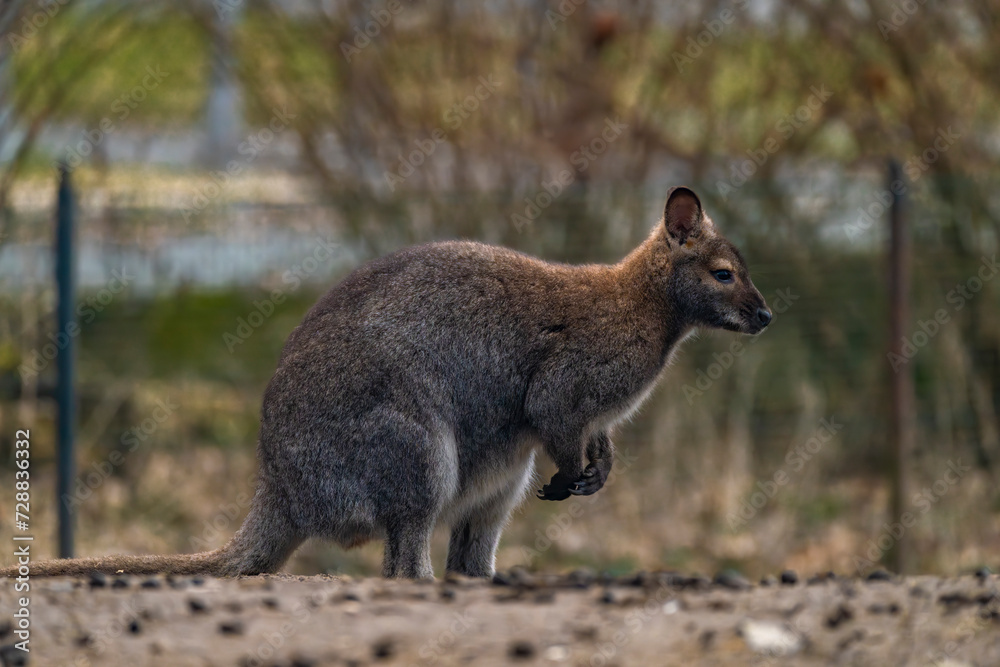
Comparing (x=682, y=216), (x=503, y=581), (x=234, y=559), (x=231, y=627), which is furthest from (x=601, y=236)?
(x=231, y=627)

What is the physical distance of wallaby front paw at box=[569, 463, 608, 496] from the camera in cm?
567

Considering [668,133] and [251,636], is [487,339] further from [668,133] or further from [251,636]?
[668,133]

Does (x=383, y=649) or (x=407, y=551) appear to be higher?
(x=407, y=551)

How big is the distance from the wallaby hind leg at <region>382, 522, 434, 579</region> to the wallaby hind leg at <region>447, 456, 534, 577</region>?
528 mm

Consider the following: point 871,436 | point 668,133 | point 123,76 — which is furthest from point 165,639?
point 123,76

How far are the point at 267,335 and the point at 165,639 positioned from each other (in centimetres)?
575

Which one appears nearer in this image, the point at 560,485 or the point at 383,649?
the point at 383,649


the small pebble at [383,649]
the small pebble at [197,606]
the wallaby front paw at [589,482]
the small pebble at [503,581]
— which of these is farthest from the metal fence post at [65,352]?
the small pebble at [383,649]

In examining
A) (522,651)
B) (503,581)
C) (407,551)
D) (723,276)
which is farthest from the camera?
(723,276)

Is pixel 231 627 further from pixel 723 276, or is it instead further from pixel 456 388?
pixel 723 276

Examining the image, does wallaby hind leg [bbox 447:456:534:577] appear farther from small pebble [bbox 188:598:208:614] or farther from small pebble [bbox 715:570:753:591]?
small pebble [bbox 188:598:208:614]

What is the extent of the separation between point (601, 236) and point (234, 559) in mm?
4641

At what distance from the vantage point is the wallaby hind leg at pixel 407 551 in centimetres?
541

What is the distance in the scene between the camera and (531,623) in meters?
4.02
